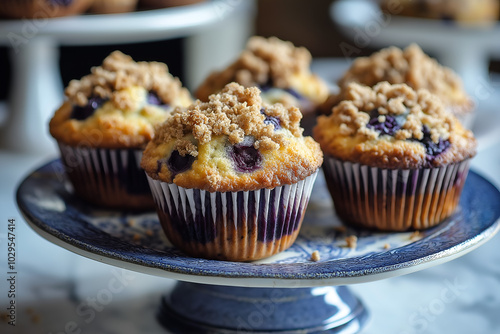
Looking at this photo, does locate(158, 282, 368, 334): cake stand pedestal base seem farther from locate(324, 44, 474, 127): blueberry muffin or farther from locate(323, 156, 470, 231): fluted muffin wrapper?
locate(324, 44, 474, 127): blueberry muffin

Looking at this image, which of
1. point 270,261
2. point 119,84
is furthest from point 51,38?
point 270,261

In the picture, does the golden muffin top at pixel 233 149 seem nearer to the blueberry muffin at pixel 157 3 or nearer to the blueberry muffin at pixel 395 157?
the blueberry muffin at pixel 395 157

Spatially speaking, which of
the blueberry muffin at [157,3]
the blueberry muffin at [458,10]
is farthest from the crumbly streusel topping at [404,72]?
the blueberry muffin at [157,3]

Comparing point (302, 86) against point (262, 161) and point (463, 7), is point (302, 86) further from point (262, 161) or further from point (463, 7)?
point (463, 7)

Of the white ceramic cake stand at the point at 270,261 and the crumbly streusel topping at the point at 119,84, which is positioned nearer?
the white ceramic cake stand at the point at 270,261

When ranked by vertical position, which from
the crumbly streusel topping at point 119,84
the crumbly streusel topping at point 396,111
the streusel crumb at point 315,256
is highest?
the crumbly streusel topping at point 396,111

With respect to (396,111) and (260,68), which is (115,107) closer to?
(260,68)

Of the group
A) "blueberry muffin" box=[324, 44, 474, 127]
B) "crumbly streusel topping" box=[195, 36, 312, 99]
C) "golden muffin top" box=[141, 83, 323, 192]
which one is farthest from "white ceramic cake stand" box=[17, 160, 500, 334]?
"crumbly streusel topping" box=[195, 36, 312, 99]
